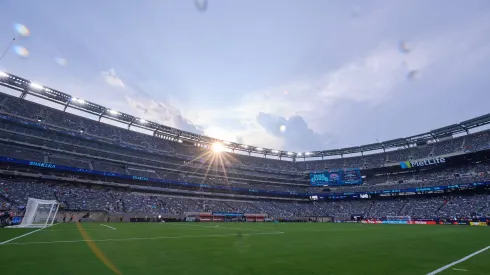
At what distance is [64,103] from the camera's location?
50.0 metres

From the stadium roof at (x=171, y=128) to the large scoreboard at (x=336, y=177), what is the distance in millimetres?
9393

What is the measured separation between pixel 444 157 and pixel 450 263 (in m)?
65.8

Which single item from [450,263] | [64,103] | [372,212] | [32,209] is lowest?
[32,209]

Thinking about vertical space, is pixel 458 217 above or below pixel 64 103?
below

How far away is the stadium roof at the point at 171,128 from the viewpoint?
45.1m

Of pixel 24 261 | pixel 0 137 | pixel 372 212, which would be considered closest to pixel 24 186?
pixel 0 137

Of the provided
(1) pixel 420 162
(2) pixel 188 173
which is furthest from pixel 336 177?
(2) pixel 188 173

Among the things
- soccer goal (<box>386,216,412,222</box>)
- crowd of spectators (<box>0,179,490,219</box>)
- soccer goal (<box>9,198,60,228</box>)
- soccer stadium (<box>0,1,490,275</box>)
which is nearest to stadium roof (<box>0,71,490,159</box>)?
soccer stadium (<box>0,1,490,275</box>)

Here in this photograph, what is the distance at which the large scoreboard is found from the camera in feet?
241

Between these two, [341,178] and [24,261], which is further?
[341,178]

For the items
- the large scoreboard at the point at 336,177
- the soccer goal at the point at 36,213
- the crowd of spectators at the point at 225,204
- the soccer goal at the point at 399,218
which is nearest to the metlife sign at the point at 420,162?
the crowd of spectators at the point at 225,204

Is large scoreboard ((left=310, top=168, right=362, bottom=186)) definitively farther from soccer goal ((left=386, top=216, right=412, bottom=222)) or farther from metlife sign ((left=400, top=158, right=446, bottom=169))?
soccer goal ((left=386, top=216, right=412, bottom=222))

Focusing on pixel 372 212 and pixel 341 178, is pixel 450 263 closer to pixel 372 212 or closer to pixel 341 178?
pixel 372 212

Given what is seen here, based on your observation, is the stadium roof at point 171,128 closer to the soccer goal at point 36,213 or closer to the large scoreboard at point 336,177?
the large scoreboard at point 336,177
